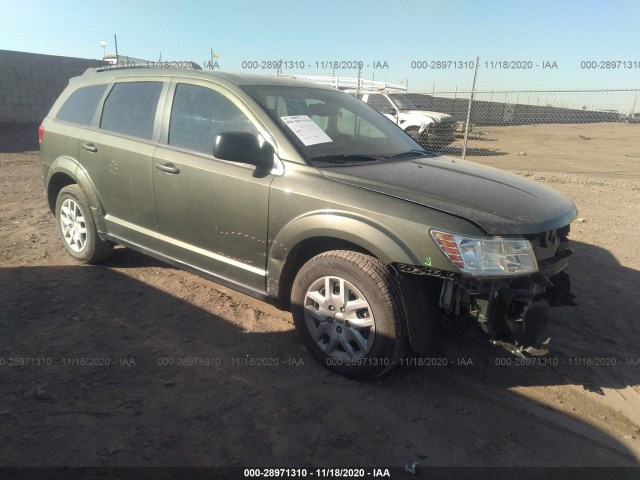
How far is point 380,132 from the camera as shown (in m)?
3.96

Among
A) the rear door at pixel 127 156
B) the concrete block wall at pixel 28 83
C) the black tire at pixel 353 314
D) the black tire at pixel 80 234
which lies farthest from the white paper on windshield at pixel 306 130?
the concrete block wall at pixel 28 83

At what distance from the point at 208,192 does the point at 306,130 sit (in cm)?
82

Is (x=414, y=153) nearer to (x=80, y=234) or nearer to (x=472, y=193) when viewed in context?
(x=472, y=193)

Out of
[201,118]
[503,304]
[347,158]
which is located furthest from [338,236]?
[201,118]

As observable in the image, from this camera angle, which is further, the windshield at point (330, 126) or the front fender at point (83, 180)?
the front fender at point (83, 180)

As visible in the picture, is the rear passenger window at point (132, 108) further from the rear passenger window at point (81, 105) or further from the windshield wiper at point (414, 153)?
the windshield wiper at point (414, 153)

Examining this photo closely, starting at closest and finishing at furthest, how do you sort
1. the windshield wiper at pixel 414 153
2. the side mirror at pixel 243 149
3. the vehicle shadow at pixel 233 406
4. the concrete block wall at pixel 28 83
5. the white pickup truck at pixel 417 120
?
Result: the vehicle shadow at pixel 233 406 → the side mirror at pixel 243 149 → the windshield wiper at pixel 414 153 → the white pickup truck at pixel 417 120 → the concrete block wall at pixel 28 83

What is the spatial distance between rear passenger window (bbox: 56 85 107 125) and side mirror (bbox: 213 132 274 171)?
A: 2.07 meters

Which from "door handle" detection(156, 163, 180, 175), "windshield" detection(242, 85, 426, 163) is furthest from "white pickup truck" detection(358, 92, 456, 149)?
"door handle" detection(156, 163, 180, 175)

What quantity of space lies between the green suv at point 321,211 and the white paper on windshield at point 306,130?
0.5 inches

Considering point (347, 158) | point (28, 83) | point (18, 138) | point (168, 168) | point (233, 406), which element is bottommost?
point (233, 406)

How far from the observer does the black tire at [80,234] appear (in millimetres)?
4363

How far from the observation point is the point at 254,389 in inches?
111

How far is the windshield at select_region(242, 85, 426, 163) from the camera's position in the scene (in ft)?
10.6
